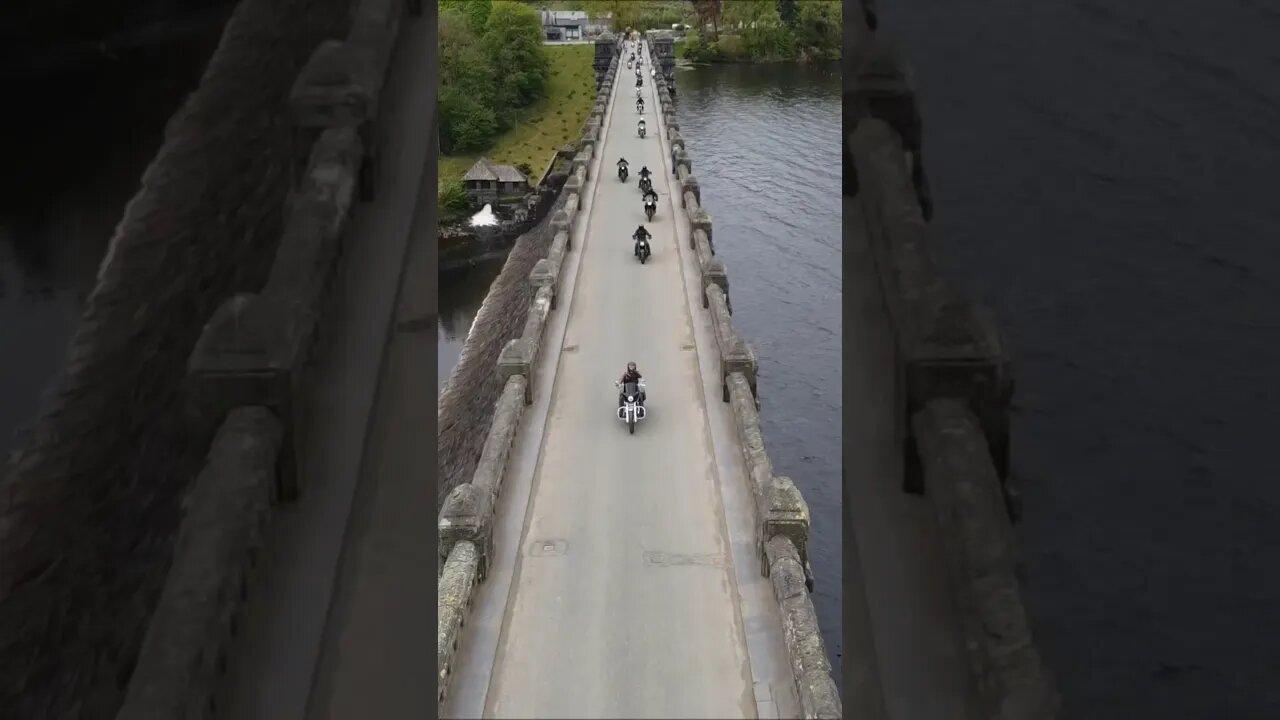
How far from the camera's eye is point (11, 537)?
204 inches

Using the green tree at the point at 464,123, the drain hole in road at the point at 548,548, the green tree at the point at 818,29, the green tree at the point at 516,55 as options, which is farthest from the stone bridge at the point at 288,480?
the green tree at the point at 818,29

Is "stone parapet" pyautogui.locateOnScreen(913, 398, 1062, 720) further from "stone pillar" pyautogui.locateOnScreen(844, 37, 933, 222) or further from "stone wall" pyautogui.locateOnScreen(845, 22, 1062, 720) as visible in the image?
"stone pillar" pyautogui.locateOnScreen(844, 37, 933, 222)

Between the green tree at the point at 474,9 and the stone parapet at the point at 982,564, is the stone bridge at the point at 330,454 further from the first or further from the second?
the green tree at the point at 474,9

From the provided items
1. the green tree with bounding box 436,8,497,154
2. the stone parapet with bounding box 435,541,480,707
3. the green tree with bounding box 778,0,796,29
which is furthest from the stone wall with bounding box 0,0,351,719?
the green tree with bounding box 778,0,796,29

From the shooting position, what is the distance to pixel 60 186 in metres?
6.33

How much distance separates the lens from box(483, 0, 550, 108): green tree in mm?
59781

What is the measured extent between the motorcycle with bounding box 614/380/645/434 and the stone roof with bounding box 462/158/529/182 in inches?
1524

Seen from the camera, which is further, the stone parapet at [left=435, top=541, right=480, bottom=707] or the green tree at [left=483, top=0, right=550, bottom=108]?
the green tree at [left=483, top=0, right=550, bottom=108]

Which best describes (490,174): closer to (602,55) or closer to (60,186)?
(602,55)

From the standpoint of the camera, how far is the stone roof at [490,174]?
172 feet

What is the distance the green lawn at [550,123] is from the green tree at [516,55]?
3.74ft

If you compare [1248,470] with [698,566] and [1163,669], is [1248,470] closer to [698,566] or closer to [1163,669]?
[1163,669]

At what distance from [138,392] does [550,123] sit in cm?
6086

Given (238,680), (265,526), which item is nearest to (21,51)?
(265,526)
